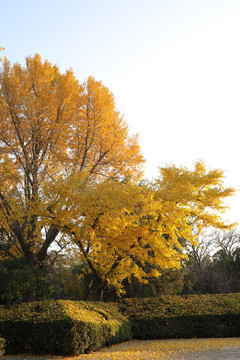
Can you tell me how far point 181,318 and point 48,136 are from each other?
24.8 ft

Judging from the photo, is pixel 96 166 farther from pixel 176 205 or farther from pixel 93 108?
pixel 176 205

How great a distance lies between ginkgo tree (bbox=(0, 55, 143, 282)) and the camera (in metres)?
11.5

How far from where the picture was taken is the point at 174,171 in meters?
10.7

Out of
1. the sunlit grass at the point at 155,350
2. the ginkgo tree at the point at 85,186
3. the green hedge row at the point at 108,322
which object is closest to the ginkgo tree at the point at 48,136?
the ginkgo tree at the point at 85,186

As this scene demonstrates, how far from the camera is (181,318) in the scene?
33.4 ft

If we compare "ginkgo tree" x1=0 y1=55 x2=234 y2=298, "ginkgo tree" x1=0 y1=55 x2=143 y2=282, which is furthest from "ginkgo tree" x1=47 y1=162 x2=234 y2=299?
"ginkgo tree" x1=0 y1=55 x2=143 y2=282

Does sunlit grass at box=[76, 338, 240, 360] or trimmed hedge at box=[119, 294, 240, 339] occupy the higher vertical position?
trimmed hedge at box=[119, 294, 240, 339]

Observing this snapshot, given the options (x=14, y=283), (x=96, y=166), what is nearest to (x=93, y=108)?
(x=96, y=166)

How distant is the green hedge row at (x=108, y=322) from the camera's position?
6788 millimetres

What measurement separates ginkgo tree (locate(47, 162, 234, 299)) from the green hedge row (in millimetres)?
1334

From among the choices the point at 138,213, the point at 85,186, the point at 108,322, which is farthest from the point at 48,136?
the point at 108,322

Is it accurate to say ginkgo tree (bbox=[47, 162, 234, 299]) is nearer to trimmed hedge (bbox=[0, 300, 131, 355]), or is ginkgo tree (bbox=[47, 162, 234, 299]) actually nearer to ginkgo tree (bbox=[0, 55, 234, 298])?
ginkgo tree (bbox=[0, 55, 234, 298])

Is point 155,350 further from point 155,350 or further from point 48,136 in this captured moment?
point 48,136

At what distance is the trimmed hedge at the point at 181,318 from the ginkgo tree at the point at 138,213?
1.15 metres
